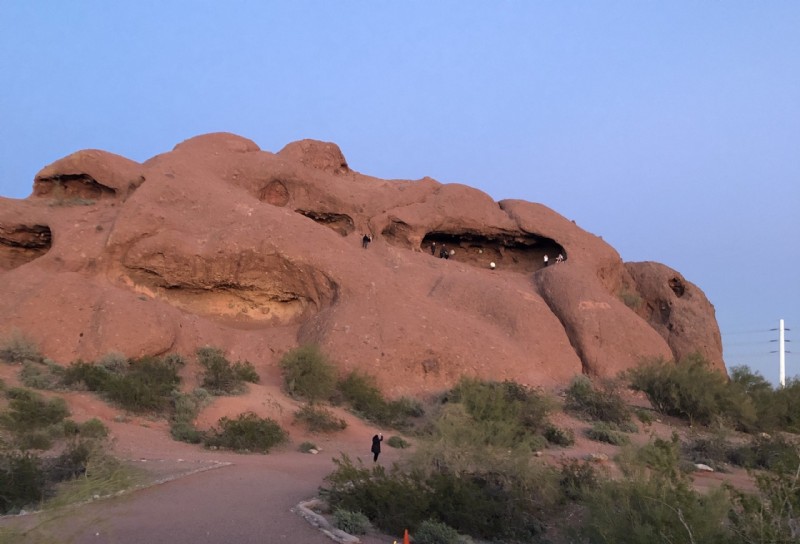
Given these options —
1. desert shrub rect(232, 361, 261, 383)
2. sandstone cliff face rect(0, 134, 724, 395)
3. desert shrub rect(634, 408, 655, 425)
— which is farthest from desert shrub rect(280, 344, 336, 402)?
desert shrub rect(634, 408, 655, 425)

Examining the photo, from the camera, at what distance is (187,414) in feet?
52.6

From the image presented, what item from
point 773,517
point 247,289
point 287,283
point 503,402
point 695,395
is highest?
point 287,283

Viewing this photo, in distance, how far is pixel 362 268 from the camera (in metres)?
23.4

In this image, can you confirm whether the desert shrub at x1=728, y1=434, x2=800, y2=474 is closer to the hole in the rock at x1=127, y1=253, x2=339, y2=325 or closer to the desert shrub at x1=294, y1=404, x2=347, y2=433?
the desert shrub at x1=294, y1=404, x2=347, y2=433

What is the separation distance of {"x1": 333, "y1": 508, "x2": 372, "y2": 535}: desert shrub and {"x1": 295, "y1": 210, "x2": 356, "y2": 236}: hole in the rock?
19664 mm

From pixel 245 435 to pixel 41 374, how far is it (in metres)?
6.01

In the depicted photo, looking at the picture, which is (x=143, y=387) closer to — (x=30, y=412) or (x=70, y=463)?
(x=30, y=412)

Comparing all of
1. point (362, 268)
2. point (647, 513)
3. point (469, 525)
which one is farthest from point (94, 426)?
point (362, 268)

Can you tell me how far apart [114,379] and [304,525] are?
9940mm

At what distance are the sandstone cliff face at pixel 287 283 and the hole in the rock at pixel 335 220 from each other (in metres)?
0.08

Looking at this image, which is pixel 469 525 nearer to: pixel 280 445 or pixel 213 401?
pixel 280 445

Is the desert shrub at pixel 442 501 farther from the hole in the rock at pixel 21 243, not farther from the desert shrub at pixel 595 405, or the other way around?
the hole in the rock at pixel 21 243

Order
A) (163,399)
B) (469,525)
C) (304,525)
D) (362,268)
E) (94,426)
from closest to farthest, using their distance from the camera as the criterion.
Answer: (304,525), (469,525), (94,426), (163,399), (362,268)

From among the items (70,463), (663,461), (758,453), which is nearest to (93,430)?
(70,463)
